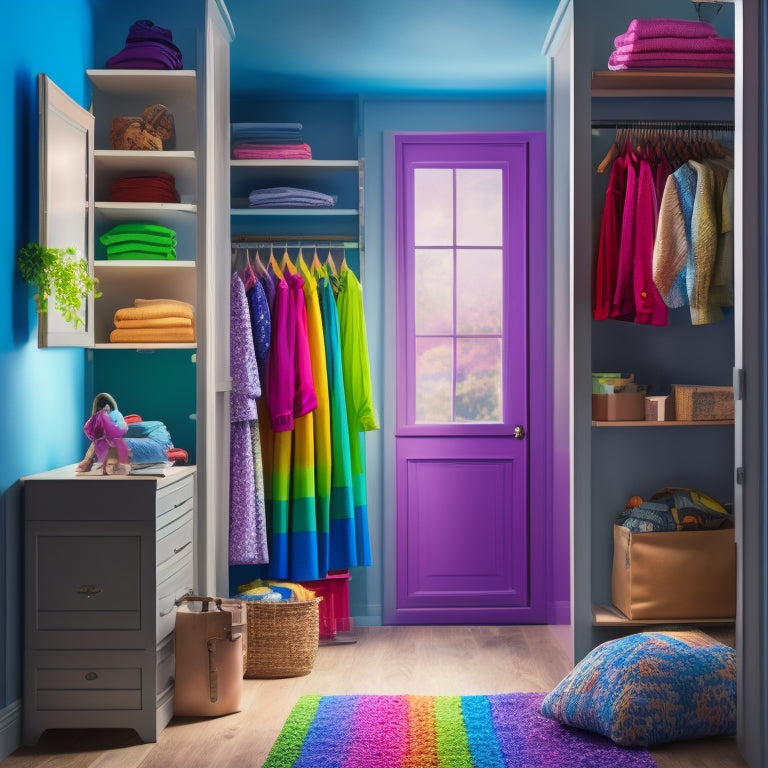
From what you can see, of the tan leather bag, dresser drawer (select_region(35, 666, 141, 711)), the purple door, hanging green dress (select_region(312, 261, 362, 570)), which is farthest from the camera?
the purple door

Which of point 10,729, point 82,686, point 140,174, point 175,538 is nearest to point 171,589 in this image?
point 175,538

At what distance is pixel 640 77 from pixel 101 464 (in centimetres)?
242

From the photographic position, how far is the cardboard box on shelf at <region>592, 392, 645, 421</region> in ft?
12.4

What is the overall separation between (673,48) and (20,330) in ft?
8.32

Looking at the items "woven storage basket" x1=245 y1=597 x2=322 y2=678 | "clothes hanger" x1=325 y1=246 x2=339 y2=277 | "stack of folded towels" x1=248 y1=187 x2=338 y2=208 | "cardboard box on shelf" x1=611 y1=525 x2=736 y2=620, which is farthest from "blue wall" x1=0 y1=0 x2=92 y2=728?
"cardboard box on shelf" x1=611 y1=525 x2=736 y2=620

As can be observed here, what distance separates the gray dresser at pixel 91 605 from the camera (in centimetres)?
314

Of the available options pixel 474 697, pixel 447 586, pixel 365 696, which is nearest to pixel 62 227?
pixel 365 696

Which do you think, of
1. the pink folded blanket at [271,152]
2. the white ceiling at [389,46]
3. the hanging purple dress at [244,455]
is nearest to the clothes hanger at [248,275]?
the hanging purple dress at [244,455]

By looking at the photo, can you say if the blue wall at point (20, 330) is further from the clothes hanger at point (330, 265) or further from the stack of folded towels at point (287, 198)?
the clothes hanger at point (330, 265)

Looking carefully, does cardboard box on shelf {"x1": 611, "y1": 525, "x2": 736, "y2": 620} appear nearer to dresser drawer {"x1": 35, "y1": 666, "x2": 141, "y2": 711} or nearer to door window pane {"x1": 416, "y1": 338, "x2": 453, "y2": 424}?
door window pane {"x1": 416, "y1": 338, "x2": 453, "y2": 424}

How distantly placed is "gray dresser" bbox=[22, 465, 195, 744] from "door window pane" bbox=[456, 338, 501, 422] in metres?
2.15

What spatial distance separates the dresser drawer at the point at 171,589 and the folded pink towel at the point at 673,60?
7.96 ft

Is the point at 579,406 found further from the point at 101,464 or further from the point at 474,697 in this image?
the point at 101,464

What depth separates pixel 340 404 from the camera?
4.55m
